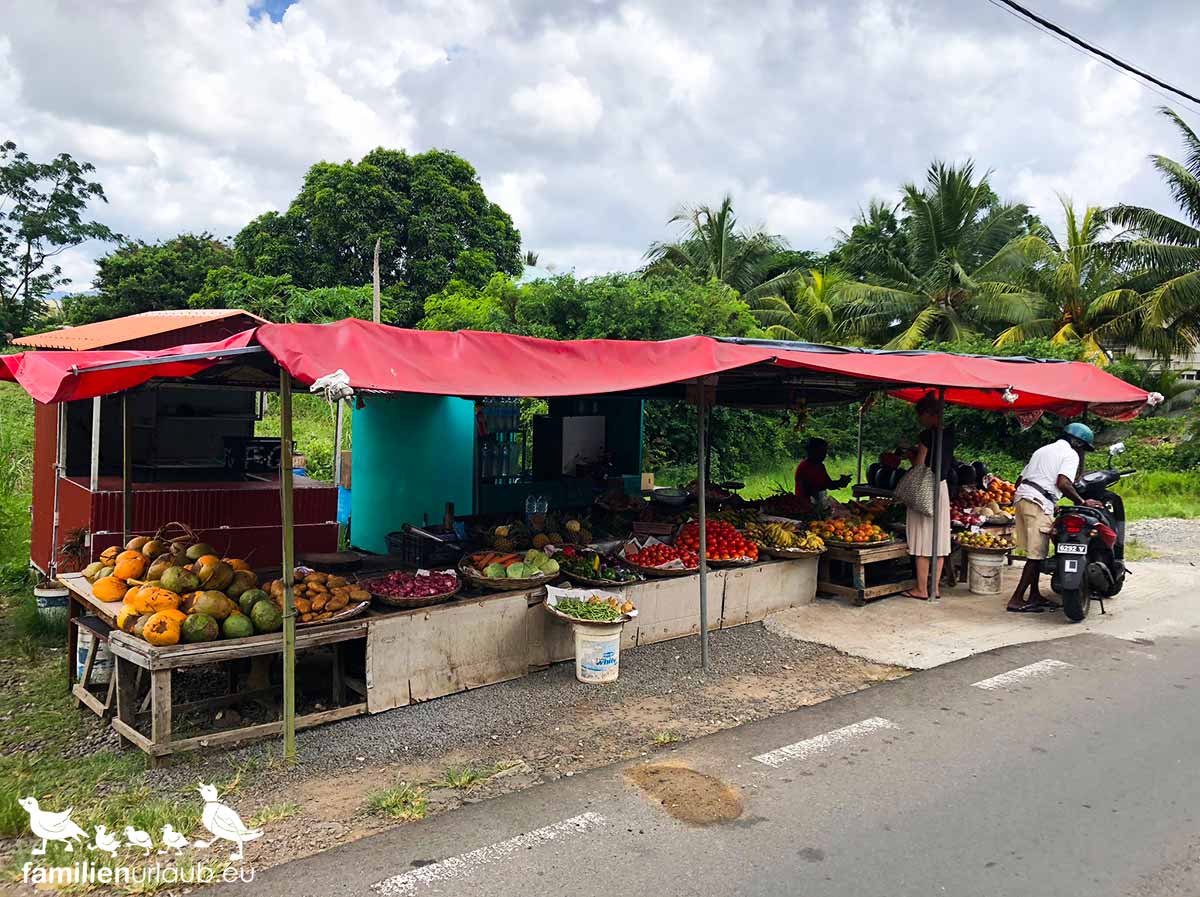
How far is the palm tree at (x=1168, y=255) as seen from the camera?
18875mm

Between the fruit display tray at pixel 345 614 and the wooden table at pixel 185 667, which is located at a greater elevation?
the fruit display tray at pixel 345 614

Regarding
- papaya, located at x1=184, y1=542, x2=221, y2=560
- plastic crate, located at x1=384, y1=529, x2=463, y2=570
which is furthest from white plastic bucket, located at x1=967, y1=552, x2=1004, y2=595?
papaya, located at x1=184, y1=542, x2=221, y2=560

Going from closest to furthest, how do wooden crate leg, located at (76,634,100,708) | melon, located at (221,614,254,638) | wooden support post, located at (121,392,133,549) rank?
melon, located at (221,614,254,638)
wooden crate leg, located at (76,634,100,708)
wooden support post, located at (121,392,133,549)

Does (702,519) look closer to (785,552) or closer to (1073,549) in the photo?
(785,552)

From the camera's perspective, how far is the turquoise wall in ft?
33.5

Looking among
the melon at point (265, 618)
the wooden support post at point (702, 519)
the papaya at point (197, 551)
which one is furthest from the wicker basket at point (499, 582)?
the papaya at point (197, 551)

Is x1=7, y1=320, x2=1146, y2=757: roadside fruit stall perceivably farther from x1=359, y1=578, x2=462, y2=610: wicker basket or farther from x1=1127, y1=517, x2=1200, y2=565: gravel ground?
x1=1127, y1=517, x2=1200, y2=565: gravel ground

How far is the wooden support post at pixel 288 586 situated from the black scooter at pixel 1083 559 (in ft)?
21.6

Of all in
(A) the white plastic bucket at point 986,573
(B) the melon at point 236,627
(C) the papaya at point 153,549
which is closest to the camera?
(B) the melon at point 236,627

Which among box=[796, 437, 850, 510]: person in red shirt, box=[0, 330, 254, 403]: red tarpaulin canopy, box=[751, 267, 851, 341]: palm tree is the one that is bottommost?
box=[796, 437, 850, 510]: person in red shirt

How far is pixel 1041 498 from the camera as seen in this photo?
318 inches

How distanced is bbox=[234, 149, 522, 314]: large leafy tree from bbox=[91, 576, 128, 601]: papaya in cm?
2011

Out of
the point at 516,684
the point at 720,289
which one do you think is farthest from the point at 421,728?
the point at 720,289

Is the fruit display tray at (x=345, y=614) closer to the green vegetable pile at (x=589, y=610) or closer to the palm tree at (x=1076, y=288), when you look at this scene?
the green vegetable pile at (x=589, y=610)
